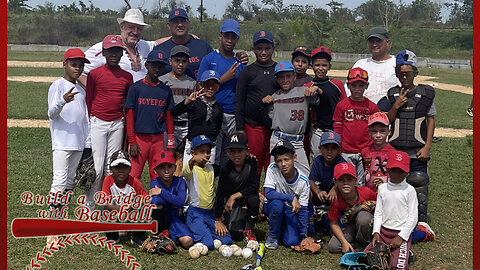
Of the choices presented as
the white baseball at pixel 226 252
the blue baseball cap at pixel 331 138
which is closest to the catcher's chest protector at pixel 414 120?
the blue baseball cap at pixel 331 138

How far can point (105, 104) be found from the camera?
18.0 feet

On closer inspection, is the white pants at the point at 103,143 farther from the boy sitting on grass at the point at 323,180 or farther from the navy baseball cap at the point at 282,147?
the boy sitting on grass at the point at 323,180

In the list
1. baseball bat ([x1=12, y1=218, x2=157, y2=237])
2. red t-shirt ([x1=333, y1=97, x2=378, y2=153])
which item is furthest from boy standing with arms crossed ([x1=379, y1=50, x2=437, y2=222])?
baseball bat ([x1=12, y1=218, x2=157, y2=237])

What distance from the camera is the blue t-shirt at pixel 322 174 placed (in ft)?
18.1

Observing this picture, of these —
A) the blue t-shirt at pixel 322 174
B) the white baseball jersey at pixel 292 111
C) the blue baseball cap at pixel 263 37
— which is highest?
the blue baseball cap at pixel 263 37

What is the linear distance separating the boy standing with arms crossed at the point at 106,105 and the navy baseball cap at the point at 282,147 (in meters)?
1.64

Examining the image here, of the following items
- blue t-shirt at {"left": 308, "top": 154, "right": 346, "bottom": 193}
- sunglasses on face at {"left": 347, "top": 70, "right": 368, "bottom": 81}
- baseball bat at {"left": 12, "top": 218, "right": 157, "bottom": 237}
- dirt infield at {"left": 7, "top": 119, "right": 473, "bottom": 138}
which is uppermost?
sunglasses on face at {"left": 347, "top": 70, "right": 368, "bottom": 81}

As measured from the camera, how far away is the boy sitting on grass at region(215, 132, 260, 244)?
17.7 feet

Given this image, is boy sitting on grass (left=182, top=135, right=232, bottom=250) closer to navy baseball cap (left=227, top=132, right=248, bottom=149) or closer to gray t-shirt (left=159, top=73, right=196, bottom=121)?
navy baseball cap (left=227, top=132, right=248, bottom=149)

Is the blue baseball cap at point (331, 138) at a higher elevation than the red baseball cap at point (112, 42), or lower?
lower

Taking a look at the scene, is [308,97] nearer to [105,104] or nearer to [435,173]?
[105,104]

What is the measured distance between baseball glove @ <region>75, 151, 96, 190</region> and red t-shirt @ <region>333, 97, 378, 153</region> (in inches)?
102

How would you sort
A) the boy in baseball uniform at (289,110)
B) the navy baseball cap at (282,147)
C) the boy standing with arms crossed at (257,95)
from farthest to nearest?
the boy standing with arms crossed at (257,95) → the boy in baseball uniform at (289,110) → the navy baseball cap at (282,147)

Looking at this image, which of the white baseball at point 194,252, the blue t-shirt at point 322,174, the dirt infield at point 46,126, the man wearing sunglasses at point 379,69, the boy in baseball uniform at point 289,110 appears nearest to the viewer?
the white baseball at point 194,252
